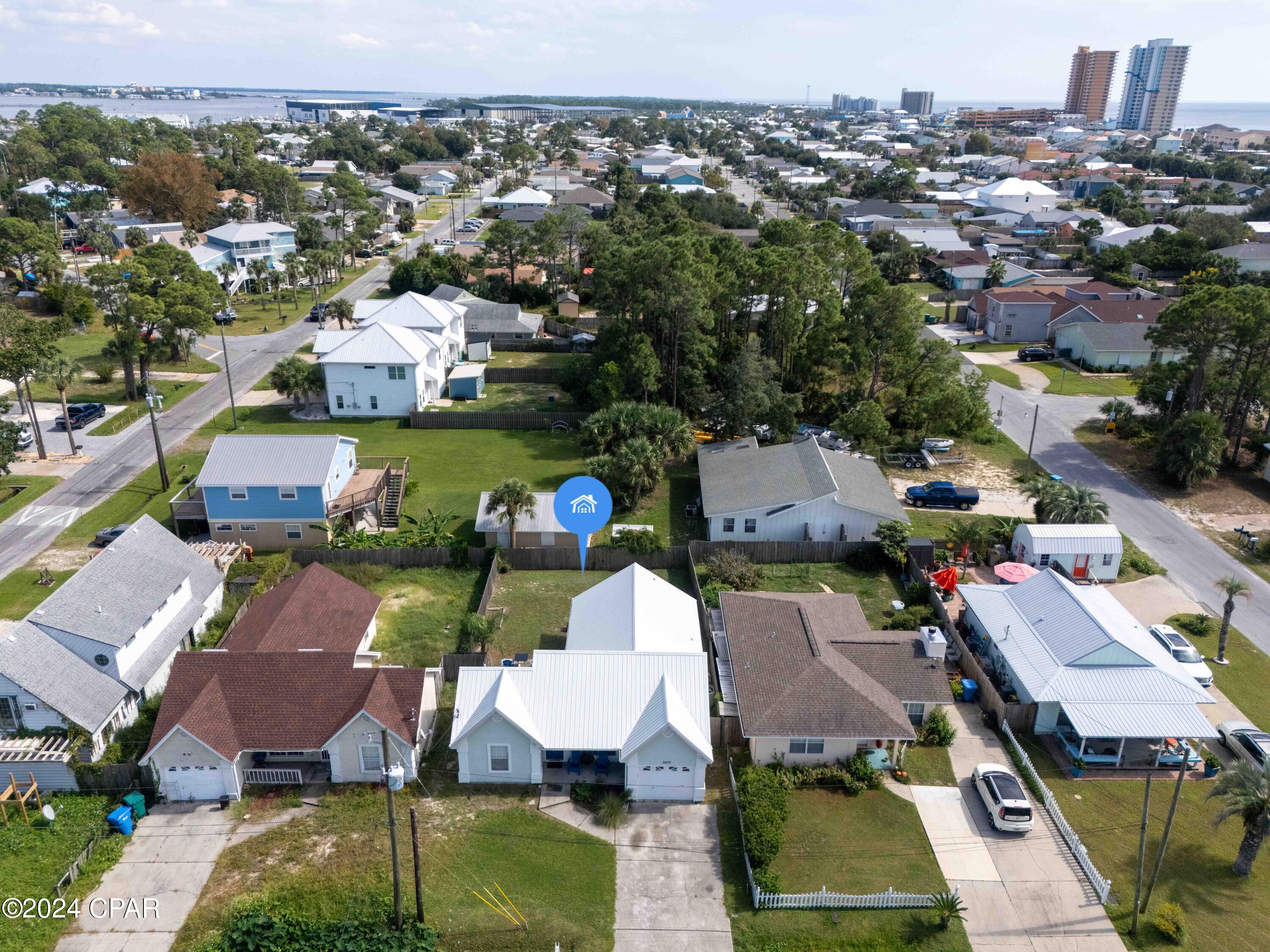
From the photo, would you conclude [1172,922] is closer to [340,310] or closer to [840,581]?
[840,581]

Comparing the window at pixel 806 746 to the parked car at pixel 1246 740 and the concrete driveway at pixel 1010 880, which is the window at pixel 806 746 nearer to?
the concrete driveway at pixel 1010 880

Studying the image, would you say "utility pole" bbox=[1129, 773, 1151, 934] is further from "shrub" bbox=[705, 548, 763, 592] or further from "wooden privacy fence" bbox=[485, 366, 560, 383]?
"wooden privacy fence" bbox=[485, 366, 560, 383]

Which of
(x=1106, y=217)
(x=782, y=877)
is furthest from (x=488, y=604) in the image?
(x=1106, y=217)

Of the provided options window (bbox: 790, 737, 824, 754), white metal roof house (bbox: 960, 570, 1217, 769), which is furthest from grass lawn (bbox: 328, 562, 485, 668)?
white metal roof house (bbox: 960, 570, 1217, 769)

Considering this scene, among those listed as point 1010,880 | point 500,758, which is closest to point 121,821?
point 500,758

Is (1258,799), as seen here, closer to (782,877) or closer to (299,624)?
(782,877)
